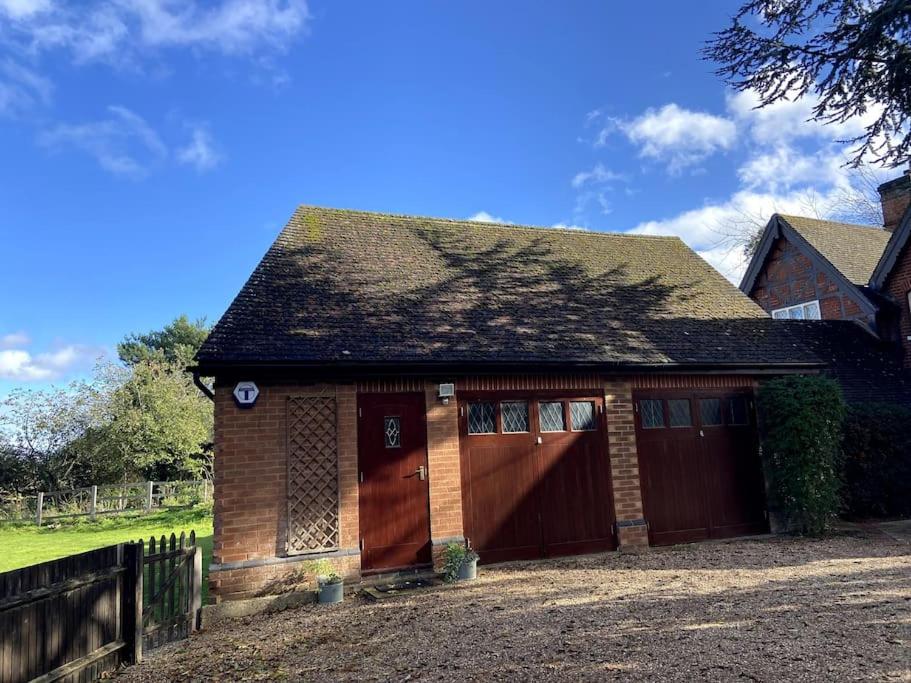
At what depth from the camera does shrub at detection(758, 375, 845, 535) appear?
9.78 metres

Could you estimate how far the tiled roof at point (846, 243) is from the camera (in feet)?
56.4

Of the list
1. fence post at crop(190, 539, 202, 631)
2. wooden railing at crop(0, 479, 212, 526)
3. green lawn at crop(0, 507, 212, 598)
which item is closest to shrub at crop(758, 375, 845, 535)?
fence post at crop(190, 539, 202, 631)

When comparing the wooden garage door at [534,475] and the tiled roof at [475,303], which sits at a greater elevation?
the tiled roof at [475,303]

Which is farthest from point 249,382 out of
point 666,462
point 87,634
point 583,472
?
point 666,462

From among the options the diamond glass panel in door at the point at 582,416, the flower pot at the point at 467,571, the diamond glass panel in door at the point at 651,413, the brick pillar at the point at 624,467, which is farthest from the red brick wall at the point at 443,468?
the diamond glass panel in door at the point at 651,413

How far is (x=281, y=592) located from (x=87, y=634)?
262 centimetres

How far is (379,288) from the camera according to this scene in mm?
10047

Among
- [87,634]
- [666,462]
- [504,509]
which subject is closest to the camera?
[87,634]

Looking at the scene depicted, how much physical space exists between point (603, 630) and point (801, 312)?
16.1 metres

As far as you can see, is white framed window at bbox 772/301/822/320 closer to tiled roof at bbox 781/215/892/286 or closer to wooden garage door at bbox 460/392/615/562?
tiled roof at bbox 781/215/892/286

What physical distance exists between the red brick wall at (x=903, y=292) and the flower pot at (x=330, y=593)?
1513cm

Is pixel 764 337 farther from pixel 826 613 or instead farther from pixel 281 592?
pixel 281 592

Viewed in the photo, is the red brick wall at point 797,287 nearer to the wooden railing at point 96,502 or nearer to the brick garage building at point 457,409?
the brick garage building at point 457,409

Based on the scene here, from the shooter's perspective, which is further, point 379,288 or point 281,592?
point 379,288
